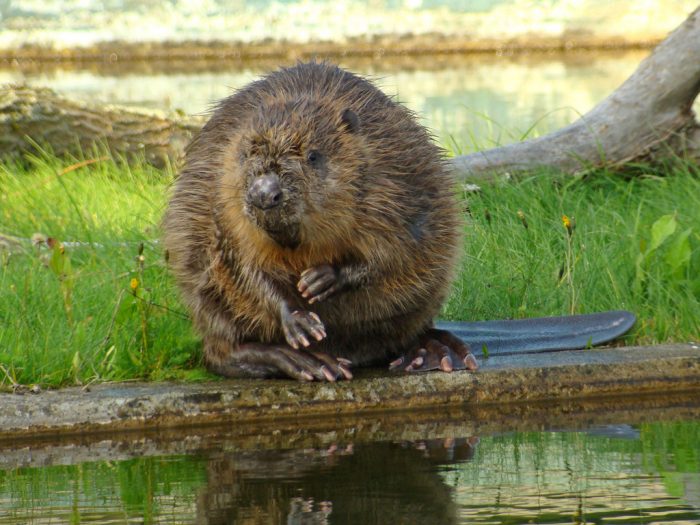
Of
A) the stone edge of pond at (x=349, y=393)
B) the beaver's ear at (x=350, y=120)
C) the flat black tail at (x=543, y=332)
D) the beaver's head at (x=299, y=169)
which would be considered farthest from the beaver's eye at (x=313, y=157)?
the flat black tail at (x=543, y=332)

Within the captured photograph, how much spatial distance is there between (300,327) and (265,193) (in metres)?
0.40

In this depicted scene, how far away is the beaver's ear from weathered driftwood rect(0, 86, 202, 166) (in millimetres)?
3388

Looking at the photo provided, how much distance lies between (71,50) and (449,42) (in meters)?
6.81

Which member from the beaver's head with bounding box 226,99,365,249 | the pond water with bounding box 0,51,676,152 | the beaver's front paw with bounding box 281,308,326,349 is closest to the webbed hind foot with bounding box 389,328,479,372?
the beaver's front paw with bounding box 281,308,326,349

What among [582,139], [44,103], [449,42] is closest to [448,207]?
[582,139]

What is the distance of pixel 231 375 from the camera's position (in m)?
3.18

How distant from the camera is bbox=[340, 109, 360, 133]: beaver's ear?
296cm

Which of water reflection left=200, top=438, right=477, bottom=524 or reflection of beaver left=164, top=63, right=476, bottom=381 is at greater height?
Answer: reflection of beaver left=164, top=63, right=476, bottom=381

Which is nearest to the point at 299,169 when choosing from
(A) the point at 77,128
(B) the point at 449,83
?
(A) the point at 77,128

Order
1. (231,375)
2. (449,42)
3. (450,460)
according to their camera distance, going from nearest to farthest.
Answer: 1. (450,460)
2. (231,375)
3. (449,42)

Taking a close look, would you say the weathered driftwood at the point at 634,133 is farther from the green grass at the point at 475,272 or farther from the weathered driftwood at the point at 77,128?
the weathered driftwood at the point at 77,128

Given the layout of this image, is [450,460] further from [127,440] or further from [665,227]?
[665,227]

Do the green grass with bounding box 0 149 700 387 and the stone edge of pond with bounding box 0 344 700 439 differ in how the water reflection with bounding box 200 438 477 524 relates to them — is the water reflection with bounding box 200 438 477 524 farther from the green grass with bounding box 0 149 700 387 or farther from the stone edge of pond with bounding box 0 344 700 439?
the green grass with bounding box 0 149 700 387

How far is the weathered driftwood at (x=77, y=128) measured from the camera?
627cm
